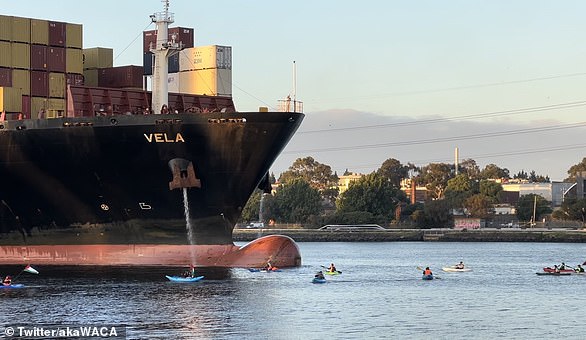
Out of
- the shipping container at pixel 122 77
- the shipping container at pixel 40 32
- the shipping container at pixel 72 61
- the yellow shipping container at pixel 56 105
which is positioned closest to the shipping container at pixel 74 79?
the shipping container at pixel 72 61

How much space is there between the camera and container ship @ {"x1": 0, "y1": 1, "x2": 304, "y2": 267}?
6806cm

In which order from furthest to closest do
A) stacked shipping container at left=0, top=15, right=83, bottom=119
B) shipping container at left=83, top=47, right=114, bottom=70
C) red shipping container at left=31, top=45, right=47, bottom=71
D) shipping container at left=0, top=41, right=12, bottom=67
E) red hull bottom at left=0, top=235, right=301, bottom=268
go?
shipping container at left=83, top=47, right=114, bottom=70
red shipping container at left=31, top=45, right=47, bottom=71
shipping container at left=0, top=41, right=12, bottom=67
stacked shipping container at left=0, top=15, right=83, bottom=119
red hull bottom at left=0, top=235, right=301, bottom=268

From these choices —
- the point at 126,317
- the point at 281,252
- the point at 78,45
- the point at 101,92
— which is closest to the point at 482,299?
the point at 281,252

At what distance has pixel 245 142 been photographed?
68.7 m

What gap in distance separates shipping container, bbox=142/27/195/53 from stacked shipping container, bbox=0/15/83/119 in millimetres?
4622

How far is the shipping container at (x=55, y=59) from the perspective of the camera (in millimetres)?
76438

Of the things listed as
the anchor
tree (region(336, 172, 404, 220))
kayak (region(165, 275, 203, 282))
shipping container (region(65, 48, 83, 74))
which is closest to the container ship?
the anchor

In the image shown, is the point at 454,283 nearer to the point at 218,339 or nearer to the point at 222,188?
the point at 222,188

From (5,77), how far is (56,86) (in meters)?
3.43

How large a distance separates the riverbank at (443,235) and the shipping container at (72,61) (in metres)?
85.3

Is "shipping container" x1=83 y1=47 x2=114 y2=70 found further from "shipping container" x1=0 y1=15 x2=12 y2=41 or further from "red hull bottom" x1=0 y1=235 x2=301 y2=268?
"red hull bottom" x1=0 y1=235 x2=301 y2=268

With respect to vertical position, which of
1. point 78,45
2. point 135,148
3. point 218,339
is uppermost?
point 78,45

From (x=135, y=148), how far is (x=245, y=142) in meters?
6.43

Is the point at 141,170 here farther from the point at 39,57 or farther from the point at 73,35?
the point at 73,35
